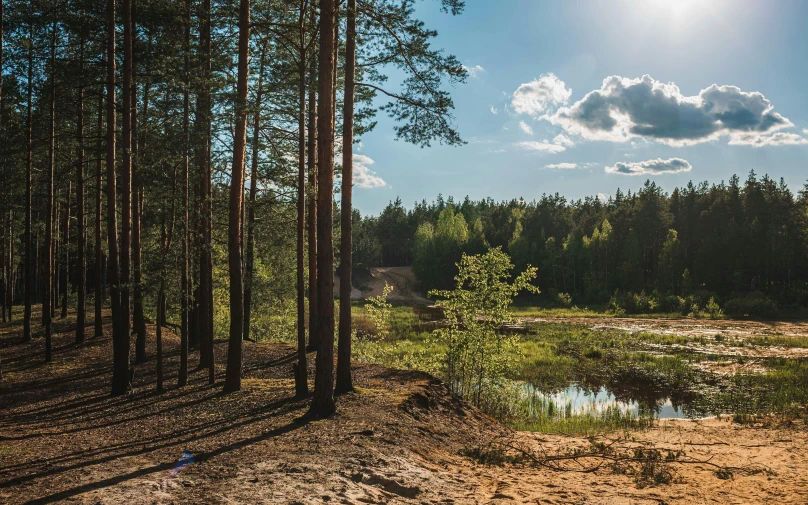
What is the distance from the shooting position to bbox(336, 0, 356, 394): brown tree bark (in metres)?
10.6

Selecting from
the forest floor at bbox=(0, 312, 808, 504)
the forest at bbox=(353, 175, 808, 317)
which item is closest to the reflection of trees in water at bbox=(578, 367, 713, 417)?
the forest floor at bbox=(0, 312, 808, 504)

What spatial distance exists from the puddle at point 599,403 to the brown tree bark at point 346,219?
7279mm

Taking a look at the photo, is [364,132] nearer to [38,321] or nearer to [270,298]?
[270,298]

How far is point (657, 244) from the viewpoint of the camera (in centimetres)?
6312

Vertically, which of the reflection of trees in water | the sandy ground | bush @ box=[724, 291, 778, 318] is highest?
bush @ box=[724, 291, 778, 318]

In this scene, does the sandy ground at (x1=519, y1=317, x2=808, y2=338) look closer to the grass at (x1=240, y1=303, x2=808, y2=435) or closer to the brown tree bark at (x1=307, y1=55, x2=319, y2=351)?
the grass at (x1=240, y1=303, x2=808, y2=435)

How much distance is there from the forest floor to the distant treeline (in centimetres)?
4650

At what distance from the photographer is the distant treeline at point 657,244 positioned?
51.0 meters

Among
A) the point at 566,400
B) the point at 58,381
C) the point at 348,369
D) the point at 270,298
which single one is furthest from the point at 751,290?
the point at 58,381

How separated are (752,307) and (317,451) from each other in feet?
163

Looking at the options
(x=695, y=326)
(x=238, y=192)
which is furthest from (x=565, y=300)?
(x=238, y=192)

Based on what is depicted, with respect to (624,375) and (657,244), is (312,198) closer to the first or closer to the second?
(624,375)

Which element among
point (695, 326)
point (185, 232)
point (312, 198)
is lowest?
point (695, 326)

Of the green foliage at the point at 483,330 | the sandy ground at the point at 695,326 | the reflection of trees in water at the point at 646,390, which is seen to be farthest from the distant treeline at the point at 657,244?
the green foliage at the point at 483,330
